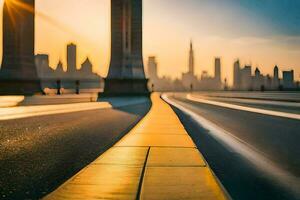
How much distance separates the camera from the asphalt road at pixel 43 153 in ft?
17.4

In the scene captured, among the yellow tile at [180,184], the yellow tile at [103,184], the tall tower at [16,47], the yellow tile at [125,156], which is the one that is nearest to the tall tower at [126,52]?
the tall tower at [16,47]

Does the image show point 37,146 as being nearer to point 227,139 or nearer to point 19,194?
point 19,194

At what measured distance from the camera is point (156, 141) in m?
9.09

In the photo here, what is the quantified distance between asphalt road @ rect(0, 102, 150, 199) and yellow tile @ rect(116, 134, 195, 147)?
1.85 ft

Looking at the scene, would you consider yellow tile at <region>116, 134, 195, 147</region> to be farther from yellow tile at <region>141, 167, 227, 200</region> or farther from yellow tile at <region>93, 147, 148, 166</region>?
yellow tile at <region>141, 167, 227, 200</region>

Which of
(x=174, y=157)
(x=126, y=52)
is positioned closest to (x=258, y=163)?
(x=174, y=157)

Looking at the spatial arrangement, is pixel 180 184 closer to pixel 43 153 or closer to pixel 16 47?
pixel 43 153

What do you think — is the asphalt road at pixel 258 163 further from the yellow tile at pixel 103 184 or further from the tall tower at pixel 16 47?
the tall tower at pixel 16 47

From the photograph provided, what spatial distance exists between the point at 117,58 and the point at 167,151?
43.6 metres

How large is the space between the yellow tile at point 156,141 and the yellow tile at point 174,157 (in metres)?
0.61

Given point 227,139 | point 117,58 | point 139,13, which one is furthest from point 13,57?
point 227,139

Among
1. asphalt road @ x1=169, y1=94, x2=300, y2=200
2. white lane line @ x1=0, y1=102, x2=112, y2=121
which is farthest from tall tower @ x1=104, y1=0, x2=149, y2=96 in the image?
asphalt road @ x1=169, y1=94, x2=300, y2=200

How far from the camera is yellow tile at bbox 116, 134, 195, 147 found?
8555 mm

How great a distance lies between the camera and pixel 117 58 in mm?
50469
